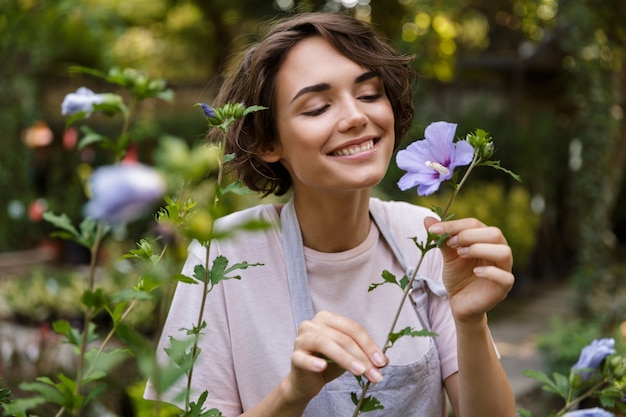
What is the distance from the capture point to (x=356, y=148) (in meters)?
1.33

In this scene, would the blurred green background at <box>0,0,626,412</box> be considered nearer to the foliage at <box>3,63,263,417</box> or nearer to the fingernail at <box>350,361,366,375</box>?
the foliage at <box>3,63,263,417</box>

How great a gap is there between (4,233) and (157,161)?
7.66 m

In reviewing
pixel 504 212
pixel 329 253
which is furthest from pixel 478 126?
pixel 329 253

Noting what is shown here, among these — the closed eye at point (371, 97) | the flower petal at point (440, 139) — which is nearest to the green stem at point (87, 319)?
the flower petal at point (440, 139)

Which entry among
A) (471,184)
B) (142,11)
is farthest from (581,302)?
(142,11)

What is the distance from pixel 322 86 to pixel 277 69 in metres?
0.15

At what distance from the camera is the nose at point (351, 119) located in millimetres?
1321

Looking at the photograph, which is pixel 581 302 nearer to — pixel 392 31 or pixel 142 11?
pixel 392 31

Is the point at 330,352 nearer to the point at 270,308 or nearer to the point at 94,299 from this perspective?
the point at 94,299

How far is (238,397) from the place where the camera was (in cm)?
149

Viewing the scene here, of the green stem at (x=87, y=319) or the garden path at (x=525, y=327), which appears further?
the garden path at (x=525, y=327)

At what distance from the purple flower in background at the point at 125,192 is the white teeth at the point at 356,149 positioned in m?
0.78

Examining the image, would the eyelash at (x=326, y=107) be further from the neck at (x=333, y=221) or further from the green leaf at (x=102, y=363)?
the green leaf at (x=102, y=363)

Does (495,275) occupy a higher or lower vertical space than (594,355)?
higher
